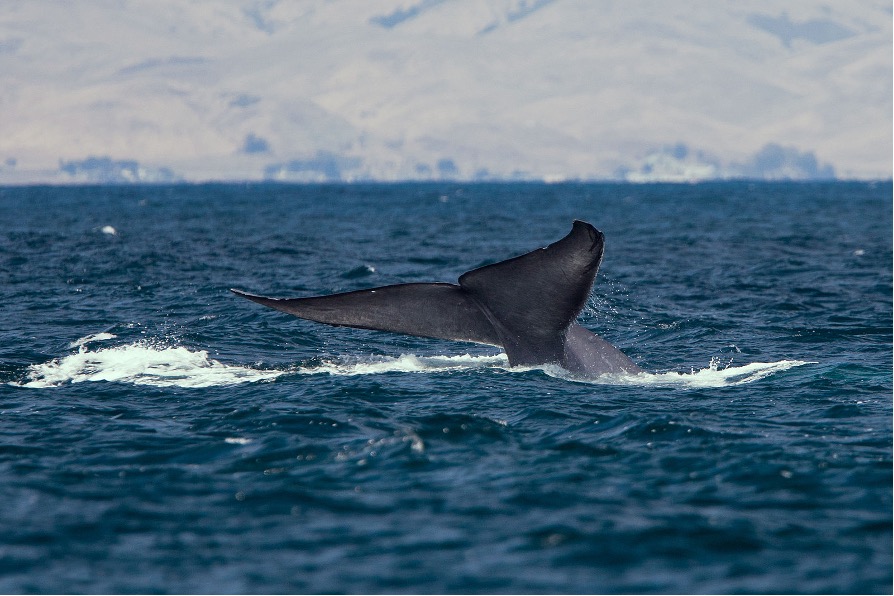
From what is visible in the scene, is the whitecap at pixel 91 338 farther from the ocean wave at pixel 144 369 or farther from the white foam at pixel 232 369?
the white foam at pixel 232 369

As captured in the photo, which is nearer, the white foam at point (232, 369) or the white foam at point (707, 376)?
the white foam at point (707, 376)

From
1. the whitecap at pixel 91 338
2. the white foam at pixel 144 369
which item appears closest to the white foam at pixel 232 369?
the white foam at pixel 144 369

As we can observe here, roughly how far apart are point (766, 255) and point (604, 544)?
28522 millimetres

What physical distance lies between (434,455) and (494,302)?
5.94 ft

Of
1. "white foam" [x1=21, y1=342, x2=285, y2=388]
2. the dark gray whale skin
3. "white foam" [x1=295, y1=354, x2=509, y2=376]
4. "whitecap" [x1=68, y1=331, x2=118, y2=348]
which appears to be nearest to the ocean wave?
"white foam" [x1=21, y1=342, x2=285, y2=388]

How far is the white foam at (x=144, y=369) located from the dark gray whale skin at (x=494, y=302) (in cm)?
377

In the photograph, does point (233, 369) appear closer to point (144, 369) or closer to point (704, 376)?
point (144, 369)

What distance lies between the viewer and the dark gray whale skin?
11.4 meters

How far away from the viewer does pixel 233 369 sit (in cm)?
1609

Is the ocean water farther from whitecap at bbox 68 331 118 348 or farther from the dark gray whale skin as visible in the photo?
the dark gray whale skin

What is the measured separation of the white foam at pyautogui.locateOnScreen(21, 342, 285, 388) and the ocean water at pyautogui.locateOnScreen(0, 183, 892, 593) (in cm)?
7

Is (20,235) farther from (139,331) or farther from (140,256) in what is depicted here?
(139,331)

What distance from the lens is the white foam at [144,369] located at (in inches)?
597

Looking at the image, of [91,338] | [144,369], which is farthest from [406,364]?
[91,338]
